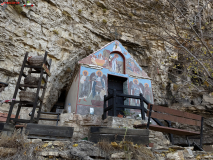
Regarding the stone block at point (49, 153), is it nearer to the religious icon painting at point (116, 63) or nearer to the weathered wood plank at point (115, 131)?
Answer: the weathered wood plank at point (115, 131)

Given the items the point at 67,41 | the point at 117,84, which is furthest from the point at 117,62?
the point at 67,41

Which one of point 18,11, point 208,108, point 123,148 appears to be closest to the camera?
point 123,148

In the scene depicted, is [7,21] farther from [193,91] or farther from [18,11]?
[193,91]

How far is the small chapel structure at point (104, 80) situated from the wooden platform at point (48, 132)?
3.72 meters

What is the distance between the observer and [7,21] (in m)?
9.98

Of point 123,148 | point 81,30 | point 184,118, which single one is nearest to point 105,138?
point 123,148

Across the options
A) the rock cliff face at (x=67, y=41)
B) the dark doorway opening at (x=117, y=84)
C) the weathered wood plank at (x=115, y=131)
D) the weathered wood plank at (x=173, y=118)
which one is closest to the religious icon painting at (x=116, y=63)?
the dark doorway opening at (x=117, y=84)

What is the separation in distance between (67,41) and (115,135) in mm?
10058

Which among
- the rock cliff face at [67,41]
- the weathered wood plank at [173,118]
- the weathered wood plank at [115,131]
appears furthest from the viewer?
the rock cliff face at [67,41]

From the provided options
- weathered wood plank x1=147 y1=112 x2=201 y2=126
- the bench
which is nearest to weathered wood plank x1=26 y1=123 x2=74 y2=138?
the bench

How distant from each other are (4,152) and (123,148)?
2.15 meters

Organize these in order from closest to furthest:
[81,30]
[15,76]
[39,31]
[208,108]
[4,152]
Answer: [4,152], [15,76], [39,31], [208,108], [81,30]

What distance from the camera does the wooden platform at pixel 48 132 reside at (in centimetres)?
378

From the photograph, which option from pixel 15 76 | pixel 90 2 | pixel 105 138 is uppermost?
pixel 90 2
